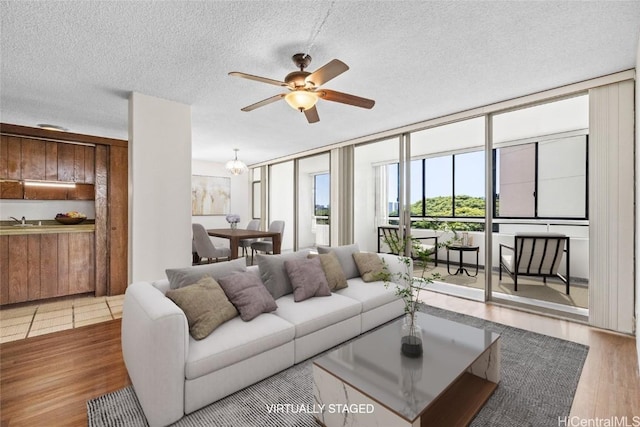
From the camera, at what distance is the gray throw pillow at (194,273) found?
216 centimetres

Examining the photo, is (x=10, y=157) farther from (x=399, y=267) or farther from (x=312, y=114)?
(x=399, y=267)

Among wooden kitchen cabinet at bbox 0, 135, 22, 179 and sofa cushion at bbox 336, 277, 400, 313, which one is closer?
sofa cushion at bbox 336, 277, 400, 313

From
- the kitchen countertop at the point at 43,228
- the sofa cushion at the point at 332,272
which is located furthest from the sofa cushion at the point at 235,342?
the kitchen countertop at the point at 43,228

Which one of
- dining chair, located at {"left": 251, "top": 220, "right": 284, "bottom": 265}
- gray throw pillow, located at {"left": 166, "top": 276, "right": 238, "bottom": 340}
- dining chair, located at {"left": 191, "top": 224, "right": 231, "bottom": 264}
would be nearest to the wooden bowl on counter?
dining chair, located at {"left": 191, "top": 224, "right": 231, "bottom": 264}

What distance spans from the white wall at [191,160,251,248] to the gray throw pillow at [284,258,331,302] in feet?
17.0

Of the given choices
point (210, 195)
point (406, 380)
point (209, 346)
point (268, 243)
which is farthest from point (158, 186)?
point (210, 195)

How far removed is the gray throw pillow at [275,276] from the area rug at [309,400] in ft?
2.20

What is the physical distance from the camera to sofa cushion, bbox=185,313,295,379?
1.69 metres

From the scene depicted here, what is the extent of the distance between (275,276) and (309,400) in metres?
1.07

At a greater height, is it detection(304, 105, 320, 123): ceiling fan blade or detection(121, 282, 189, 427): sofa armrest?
detection(304, 105, 320, 123): ceiling fan blade

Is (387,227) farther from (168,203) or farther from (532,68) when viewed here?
(168,203)

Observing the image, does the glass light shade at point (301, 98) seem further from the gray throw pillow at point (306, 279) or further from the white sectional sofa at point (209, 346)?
the white sectional sofa at point (209, 346)

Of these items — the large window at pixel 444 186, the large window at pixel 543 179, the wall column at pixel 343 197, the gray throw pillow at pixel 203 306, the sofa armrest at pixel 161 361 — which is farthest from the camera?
the wall column at pixel 343 197

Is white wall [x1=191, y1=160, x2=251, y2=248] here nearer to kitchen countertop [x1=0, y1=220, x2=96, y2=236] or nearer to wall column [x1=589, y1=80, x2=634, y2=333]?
kitchen countertop [x1=0, y1=220, x2=96, y2=236]
